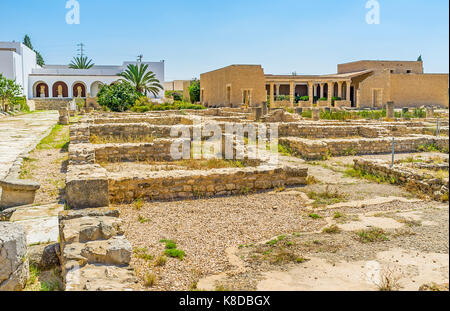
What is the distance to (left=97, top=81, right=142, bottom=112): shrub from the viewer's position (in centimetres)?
3009

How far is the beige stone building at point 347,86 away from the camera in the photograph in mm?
36094

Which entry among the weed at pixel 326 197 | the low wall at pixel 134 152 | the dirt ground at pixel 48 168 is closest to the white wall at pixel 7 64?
the dirt ground at pixel 48 168

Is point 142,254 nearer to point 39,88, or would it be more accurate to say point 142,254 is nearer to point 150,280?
point 150,280

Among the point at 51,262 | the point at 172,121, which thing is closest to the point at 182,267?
the point at 51,262

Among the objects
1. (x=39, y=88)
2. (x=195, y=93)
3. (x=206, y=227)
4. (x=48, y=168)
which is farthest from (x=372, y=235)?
(x=39, y=88)

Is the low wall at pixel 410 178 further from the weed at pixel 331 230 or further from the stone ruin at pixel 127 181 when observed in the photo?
the weed at pixel 331 230

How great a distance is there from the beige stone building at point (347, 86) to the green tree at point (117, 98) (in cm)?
946

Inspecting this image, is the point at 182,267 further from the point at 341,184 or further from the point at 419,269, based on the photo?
the point at 341,184

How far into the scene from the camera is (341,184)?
829 cm

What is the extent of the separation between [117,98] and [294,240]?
2765 centimetres

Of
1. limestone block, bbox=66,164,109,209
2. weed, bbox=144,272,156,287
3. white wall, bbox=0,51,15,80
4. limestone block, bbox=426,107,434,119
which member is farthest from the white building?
weed, bbox=144,272,156,287
